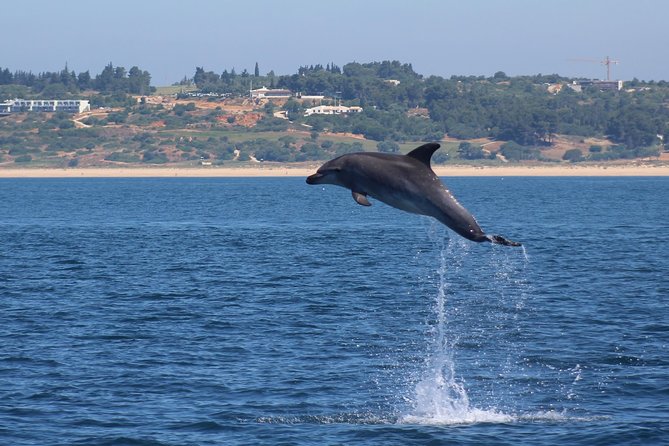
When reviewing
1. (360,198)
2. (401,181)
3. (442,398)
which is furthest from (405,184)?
(442,398)

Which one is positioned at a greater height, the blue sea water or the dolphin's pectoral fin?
the dolphin's pectoral fin

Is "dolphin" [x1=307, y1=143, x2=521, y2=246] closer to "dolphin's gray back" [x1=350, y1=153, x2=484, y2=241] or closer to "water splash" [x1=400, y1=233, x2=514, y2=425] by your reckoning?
"dolphin's gray back" [x1=350, y1=153, x2=484, y2=241]

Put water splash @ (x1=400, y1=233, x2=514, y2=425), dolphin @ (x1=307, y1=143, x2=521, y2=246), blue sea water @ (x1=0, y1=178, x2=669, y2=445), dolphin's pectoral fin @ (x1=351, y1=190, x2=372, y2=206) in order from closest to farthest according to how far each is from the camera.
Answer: dolphin @ (x1=307, y1=143, x2=521, y2=246) → dolphin's pectoral fin @ (x1=351, y1=190, x2=372, y2=206) → blue sea water @ (x1=0, y1=178, x2=669, y2=445) → water splash @ (x1=400, y1=233, x2=514, y2=425)

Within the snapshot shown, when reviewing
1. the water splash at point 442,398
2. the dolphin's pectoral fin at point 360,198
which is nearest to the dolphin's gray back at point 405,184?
the dolphin's pectoral fin at point 360,198

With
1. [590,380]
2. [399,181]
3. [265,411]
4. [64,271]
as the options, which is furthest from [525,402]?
[64,271]

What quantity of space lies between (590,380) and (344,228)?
77849 mm

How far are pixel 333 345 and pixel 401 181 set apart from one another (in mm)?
24269

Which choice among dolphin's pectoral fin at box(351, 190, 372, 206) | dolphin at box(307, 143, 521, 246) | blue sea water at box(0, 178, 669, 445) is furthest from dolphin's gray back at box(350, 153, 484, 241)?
blue sea water at box(0, 178, 669, 445)

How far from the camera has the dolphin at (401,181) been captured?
20281mm

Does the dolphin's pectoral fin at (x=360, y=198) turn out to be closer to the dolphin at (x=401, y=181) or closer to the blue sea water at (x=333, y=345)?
the dolphin at (x=401, y=181)

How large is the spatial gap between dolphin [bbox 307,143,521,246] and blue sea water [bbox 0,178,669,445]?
3.09m

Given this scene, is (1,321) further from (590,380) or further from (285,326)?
(590,380)

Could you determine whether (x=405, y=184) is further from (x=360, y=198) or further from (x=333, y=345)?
(x=333, y=345)

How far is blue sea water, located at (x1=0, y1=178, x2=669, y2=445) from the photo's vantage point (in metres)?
32.9
